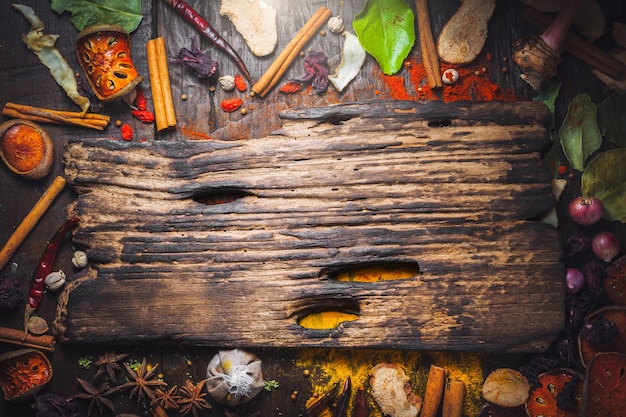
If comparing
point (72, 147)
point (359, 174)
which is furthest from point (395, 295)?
point (72, 147)

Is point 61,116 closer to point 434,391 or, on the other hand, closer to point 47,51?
point 47,51

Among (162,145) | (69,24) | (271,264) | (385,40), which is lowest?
(271,264)

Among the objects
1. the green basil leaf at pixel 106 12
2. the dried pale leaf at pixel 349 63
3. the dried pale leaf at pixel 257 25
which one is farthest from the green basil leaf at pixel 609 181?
the green basil leaf at pixel 106 12

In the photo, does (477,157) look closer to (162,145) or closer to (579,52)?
(579,52)

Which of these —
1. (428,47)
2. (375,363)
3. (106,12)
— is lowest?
(375,363)

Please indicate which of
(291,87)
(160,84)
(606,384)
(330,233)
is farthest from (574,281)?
(160,84)

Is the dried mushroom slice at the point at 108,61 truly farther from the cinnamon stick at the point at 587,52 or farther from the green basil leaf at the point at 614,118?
the green basil leaf at the point at 614,118

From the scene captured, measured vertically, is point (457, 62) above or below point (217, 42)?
below
